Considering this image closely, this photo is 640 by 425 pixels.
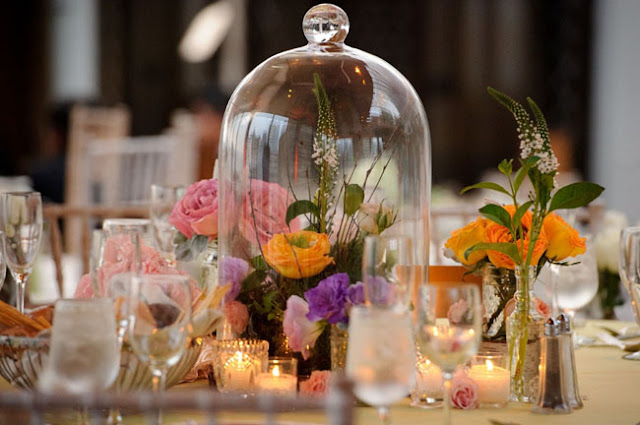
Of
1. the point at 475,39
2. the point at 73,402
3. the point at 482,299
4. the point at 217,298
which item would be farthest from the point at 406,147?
the point at 475,39

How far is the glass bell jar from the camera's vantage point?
→ 4.28 feet

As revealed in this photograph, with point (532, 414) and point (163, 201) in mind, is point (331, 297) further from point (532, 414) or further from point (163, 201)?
point (163, 201)

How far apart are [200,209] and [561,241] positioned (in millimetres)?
555

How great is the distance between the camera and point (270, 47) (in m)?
7.59

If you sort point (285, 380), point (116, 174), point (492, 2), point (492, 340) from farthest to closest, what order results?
point (492, 2)
point (116, 174)
point (492, 340)
point (285, 380)

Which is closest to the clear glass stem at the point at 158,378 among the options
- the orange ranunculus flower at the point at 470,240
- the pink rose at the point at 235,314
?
the pink rose at the point at 235,314

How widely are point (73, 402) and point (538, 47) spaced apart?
707cm

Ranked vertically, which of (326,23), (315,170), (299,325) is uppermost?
(326,23)

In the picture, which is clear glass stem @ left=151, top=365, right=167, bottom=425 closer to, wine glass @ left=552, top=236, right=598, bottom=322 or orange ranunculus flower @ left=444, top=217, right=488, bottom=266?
orange ranunculus flower @ left=444, top=217, right=488, bottom=266

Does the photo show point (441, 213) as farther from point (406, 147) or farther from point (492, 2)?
point (492, 2)

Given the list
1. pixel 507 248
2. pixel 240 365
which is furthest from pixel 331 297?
pixel 507 248

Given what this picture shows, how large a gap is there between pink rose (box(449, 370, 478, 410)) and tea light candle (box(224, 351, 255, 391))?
0.26 metres

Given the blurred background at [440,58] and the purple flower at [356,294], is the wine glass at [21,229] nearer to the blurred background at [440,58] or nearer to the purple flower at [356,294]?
the purple flower at [356,294]

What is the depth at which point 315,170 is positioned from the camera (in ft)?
4.44
